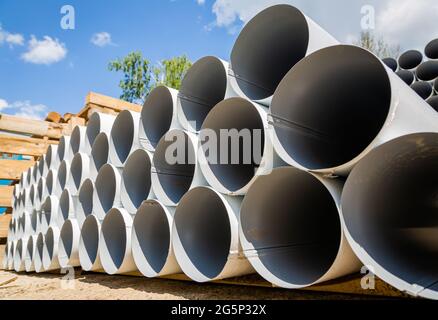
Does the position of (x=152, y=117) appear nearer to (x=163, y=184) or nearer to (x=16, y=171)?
(x=163, y=184)

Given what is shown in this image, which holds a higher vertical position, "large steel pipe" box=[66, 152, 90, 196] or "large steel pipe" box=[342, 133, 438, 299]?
"large steel pipe" box=[66, 152, 90, 196]

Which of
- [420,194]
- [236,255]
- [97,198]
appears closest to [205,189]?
[236,255]

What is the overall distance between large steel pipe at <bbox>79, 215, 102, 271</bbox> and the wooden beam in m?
2.85

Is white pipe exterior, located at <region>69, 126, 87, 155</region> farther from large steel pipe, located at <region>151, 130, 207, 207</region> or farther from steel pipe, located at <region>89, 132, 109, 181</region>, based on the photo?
large steel pipe, located at <region>151, 130, 207, 207</region>

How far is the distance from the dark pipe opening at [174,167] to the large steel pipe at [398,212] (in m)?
1.24

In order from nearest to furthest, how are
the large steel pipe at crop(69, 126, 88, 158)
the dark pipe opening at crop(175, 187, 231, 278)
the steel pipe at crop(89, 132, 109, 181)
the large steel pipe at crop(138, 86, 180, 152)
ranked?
the dark pipe opening at crop(175, 187, 231, 278) → the large steel pipe at crop(138, 86, 180, 152) → the steel pipe at crop(89, 132, 109, 181) → the large steel pipe at crop(69, 126, 88, 158)

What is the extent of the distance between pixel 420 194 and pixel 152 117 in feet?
6.98

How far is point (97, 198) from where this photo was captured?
311 centimetres

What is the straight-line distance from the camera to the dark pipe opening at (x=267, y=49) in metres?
2.06

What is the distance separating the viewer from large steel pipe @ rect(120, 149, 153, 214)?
280 cm

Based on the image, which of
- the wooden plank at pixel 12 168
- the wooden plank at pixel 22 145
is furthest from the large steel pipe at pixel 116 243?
the wooden plank at pixel 12 168

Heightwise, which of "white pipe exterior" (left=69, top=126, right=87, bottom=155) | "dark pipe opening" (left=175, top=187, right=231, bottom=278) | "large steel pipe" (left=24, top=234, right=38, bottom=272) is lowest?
"large steel pipe" (left=24, top=234, right=38, bottom=272)

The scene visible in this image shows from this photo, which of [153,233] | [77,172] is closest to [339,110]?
[153,233]

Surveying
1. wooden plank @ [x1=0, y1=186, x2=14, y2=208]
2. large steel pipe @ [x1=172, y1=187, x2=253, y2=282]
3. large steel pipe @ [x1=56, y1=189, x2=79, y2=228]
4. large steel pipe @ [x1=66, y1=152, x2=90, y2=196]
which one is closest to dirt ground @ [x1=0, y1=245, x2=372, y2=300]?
large steel pipe @ [x1=172, y1=187, x2=253, y2=282]
